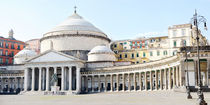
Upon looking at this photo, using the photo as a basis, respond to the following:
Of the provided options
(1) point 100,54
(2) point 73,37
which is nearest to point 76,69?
(1) point 100,54

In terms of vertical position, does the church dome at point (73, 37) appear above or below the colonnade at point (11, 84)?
above

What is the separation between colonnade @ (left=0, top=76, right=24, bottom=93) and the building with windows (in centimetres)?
1284

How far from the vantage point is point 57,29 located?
94.8 metres

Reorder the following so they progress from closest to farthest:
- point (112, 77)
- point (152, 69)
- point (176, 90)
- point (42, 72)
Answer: point (176, 90) < point (152, 69) < point (112, 77) < point (42, 72)

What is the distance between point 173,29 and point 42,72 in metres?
42.8

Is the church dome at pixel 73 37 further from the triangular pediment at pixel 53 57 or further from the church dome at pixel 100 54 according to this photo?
the triangular pediment at pixel 53 57

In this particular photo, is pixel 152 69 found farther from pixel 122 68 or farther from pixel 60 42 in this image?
pixel 60 42

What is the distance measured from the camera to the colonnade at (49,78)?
79.1 metres

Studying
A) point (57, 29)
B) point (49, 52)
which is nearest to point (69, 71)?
point (49, 52)

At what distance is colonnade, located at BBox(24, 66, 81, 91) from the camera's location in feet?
260

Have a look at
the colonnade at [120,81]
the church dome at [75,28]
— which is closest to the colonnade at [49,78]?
the colonnade at [120,81]

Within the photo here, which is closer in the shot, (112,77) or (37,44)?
(112,77)

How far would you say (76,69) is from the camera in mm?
80062

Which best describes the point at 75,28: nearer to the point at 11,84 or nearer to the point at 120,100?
the point at 11,84
